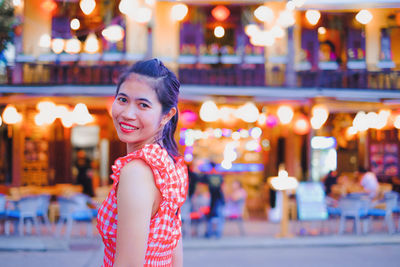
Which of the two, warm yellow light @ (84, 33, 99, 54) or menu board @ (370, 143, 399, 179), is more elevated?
warm yellow light @ (84, 33, 99, 54)

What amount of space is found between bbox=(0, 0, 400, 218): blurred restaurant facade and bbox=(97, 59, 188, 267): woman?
33.4 feet

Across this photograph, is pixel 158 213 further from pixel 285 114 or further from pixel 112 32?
pixel 112 32

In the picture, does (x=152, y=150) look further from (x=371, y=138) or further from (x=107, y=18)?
(x=371, y=138)

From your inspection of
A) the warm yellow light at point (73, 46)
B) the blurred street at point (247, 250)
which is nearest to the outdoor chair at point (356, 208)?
the blurred street at point (247, 250)

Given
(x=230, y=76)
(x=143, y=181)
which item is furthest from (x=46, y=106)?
(x=143, y=181)

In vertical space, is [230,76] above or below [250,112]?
above

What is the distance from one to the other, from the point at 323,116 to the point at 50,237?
23.4 ft

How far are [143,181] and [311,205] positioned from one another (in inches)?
381

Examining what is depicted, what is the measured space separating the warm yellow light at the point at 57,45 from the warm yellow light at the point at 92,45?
0.67 meters

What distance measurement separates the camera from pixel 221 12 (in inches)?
521

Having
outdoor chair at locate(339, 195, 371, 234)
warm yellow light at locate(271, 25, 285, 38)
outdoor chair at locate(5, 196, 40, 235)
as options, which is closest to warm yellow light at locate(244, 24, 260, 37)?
warm yellow light at locate(271, 25, 285, 38)

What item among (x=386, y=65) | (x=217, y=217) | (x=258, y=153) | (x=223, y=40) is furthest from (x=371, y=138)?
(x=217, y=217)

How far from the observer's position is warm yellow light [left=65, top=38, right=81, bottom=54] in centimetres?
1304

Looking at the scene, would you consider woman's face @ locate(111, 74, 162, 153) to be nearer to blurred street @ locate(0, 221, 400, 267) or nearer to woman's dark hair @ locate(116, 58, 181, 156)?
woman's dark hair @ locate(116, 58, 181, 156)
